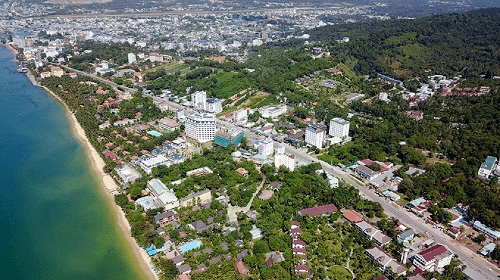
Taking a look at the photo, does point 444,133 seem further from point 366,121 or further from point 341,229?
point 341,229

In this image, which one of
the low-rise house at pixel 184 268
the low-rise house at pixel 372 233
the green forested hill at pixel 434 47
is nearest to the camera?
the low-rise house at pixel 184 268

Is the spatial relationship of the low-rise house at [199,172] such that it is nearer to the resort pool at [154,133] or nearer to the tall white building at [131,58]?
the resort pool at [154,133]

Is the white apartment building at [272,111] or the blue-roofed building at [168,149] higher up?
the white apartment building at [272,111]

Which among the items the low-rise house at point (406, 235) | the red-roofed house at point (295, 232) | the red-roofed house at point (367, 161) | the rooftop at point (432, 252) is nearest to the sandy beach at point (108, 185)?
the red-roofed house at point (295, 232)

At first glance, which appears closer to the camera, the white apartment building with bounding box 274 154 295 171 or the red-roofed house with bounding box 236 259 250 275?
the red-roofed house with bounding box 236 259 250 275

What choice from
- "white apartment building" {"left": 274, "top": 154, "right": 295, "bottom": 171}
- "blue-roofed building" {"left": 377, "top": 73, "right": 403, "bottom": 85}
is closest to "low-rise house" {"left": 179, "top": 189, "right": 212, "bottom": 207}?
"white apartment building" {"left": 274, "top": 154, "right": 295, "bottom": 171}

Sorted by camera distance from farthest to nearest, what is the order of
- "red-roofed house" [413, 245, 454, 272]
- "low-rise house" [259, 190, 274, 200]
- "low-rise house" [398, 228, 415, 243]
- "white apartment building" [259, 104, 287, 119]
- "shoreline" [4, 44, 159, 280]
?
"white apartment building" [259, 104, 287, 119] < "low-rise house" [259, 190, 274, 200] < "low-rise house" [398, 228, 415, 243] < "shoreline" [4, 44, 159, 280] < "red-roofed house" [413, 245, 454, 272]

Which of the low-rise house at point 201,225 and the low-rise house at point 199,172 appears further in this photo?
the low-rise house at point 199,172

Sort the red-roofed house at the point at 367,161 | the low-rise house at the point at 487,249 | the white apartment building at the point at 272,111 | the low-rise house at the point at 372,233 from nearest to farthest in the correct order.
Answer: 1. the low-rise house at the point at 487,249
2. the low-rise house at the point at 372,233
3. the red-roofed house at the point at 367,161
4. the white apartment building at the point at 272,111

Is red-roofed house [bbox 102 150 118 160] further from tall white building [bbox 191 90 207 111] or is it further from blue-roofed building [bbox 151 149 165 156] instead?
tall white building [bbox 191 90 207 111]
